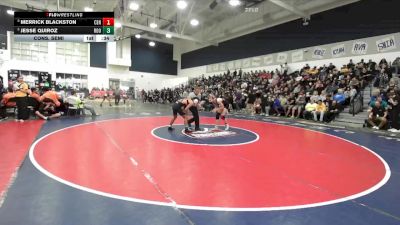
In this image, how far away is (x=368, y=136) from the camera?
25.5ft

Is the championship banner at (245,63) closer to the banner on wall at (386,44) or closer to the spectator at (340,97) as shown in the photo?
the banner on wall at (386,44)

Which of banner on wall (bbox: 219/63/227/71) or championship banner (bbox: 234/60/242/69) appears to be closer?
championship banner (bbox: 234/60/242/69)

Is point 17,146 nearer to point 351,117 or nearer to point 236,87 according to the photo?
point 351,117

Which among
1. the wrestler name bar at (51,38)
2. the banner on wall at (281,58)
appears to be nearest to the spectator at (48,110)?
the wrestler name bar at (51,38)

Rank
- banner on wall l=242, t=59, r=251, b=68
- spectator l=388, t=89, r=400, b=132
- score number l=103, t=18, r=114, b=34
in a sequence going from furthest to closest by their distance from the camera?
banner on wall l=242, t=59, r=251, b=68 → score number l=103, t=18, r=114, b=34 → spectator l=388, t=89, r=400, b=132

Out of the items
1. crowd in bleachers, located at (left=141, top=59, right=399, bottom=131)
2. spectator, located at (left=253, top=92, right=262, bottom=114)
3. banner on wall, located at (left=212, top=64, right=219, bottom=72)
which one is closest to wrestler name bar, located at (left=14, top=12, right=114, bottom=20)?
crowd in bleachers, located at (left=141, top=59, right=399, bottom=131)

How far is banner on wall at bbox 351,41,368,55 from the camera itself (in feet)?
46.3

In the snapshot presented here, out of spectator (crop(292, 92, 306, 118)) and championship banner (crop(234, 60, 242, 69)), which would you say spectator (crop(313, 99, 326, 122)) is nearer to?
spectator (crop(292, 92, 306, 118))

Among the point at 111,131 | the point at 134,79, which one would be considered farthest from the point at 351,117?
the point at 134,79

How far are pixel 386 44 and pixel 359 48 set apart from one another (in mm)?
1320

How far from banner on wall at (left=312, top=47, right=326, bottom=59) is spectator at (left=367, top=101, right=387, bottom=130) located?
7464 millimetres

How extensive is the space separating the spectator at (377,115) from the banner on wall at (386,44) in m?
5.32

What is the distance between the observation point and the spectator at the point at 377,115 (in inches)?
363
